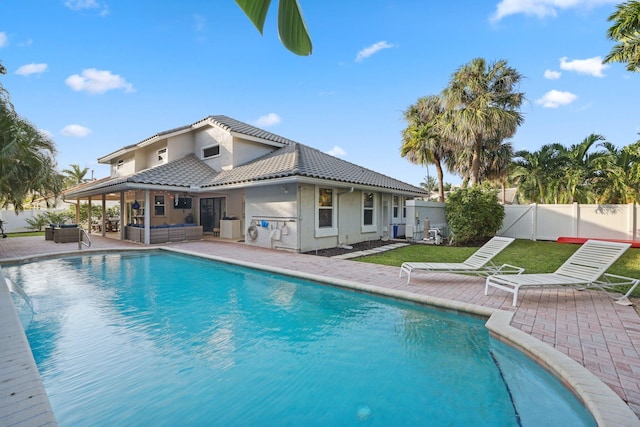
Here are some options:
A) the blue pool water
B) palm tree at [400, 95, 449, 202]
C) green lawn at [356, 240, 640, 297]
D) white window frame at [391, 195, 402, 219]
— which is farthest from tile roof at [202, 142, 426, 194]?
palm tree at [400, 95, 449, 202]

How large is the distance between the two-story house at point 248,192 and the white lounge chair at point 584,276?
8.03 metres

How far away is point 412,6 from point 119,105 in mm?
18462

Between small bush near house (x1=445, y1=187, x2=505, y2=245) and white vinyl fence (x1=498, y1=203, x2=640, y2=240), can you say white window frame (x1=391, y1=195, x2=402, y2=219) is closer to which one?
small bush near house (x1=445, y1=187, x2=505, y2=245)

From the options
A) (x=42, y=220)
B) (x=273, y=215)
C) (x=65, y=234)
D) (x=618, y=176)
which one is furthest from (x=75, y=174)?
(x=618, y=176)

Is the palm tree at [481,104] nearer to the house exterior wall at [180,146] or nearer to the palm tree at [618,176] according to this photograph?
the palm tree at [618,176]

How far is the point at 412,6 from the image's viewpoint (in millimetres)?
8242

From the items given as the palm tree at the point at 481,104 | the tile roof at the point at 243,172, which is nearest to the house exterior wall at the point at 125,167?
the tile roof at the point at 243,172

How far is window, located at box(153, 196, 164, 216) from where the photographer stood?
2073 cm

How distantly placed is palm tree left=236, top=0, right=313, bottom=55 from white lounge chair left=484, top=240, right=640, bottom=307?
673 centimetres

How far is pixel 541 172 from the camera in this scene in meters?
21.4

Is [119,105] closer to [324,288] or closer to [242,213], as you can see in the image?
[242,213]

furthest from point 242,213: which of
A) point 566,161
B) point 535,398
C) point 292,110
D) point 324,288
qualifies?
point 566,161

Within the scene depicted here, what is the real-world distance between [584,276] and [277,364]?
6710 mm

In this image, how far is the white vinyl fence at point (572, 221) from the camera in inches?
627
